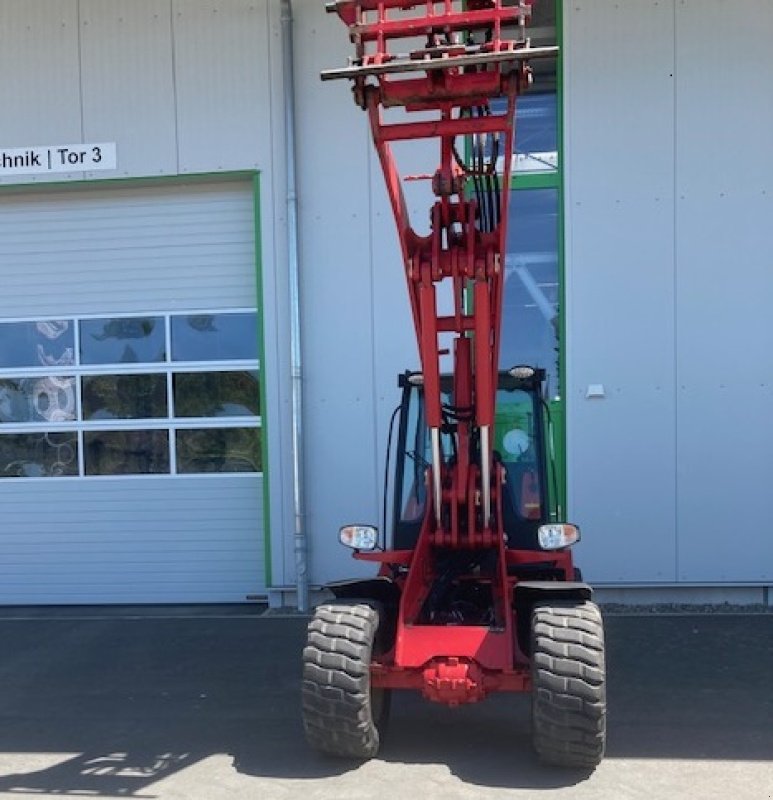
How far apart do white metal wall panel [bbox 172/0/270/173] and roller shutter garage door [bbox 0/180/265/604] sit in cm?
39

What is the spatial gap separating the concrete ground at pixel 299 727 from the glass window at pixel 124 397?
2193 mm

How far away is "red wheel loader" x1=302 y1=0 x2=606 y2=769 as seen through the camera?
13.4ft

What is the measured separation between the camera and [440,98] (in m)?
4.15

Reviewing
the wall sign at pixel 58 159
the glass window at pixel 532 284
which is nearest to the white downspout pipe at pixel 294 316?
the wall sign at pixel 58 159

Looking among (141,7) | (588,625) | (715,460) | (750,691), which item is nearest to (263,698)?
(588,625)

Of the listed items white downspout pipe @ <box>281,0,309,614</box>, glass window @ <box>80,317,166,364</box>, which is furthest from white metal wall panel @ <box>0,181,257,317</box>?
white downspout pipe @ <box>281,0,309,614</box>

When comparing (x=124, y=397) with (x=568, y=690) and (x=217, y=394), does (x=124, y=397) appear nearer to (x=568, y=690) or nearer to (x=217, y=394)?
(x=217, y=394)

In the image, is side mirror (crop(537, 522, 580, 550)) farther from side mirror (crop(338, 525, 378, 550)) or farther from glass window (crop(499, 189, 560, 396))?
glass window (crop(499, 189, 560, 396))

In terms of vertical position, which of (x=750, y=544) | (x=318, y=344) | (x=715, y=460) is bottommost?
(x=750, y=544)

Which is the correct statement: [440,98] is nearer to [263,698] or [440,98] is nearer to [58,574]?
[263,698]

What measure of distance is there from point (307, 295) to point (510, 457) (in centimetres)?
296

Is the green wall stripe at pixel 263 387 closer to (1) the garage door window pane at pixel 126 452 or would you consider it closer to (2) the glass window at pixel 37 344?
(1) the garage door window pane at pixel 126 452

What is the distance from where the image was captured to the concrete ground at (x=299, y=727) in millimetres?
4418

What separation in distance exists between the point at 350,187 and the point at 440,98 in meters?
3.93
